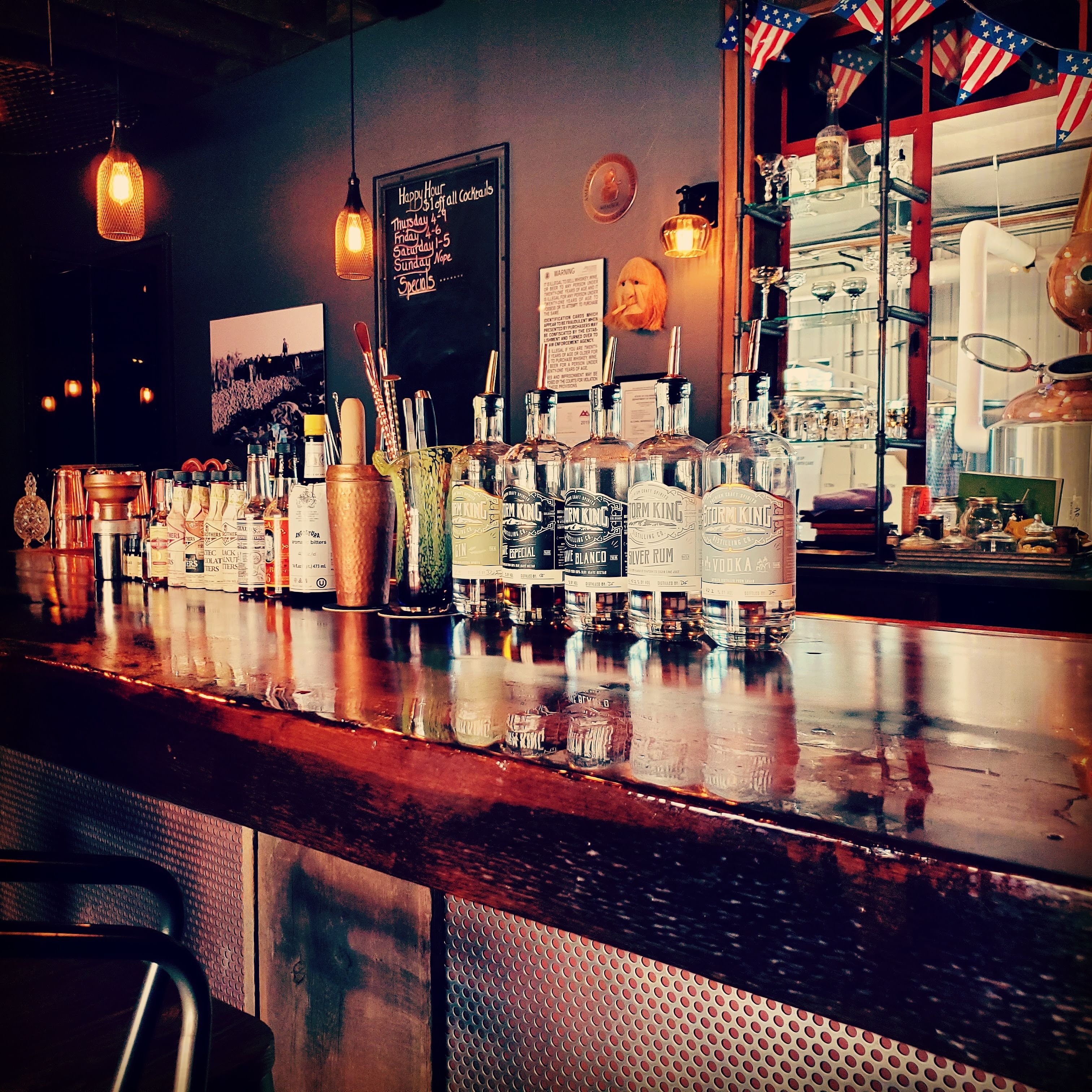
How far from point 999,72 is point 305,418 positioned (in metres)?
2.48

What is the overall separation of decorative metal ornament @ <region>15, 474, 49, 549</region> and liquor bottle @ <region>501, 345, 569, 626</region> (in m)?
3.33

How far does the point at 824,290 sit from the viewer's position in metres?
3.03

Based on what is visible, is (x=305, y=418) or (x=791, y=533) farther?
(x=305, y=418)

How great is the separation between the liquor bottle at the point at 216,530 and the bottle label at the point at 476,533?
1.86 feet

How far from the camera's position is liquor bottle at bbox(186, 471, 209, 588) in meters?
1.57

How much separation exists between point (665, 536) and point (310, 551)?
65 cm

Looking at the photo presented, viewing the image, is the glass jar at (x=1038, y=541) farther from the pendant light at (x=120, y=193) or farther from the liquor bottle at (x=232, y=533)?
the pendant light at (x=120, y=193)

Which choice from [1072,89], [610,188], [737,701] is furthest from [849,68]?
[737,701]

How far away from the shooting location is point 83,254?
5312 millimetres

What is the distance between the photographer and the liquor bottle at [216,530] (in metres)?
1.50

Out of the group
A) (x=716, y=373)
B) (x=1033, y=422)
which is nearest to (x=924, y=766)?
→ (x=1033, y=422)

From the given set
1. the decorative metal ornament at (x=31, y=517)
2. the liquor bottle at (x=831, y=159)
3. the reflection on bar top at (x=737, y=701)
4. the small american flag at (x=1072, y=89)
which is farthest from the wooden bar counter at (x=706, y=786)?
the decorative metal ornament at (x=31, y=517)

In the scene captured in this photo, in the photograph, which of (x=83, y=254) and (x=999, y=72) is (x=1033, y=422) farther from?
(x=83, y=254)

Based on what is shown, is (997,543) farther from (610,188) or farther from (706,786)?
(706,786)
